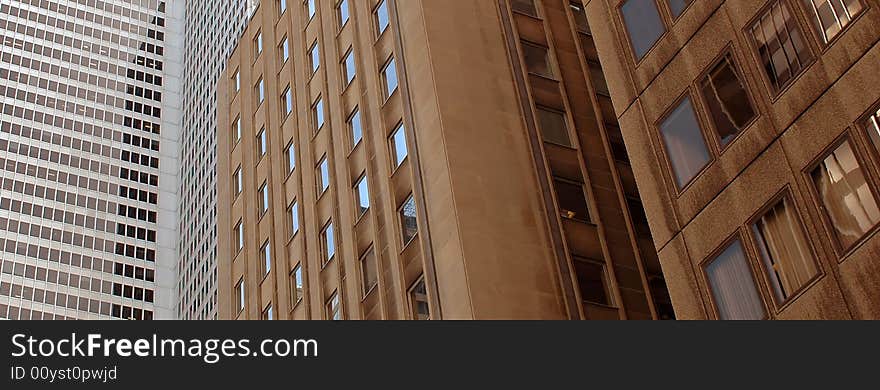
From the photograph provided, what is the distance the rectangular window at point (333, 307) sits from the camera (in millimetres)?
44281

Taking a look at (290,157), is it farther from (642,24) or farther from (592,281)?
(642,24)

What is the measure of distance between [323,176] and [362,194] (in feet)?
14.3

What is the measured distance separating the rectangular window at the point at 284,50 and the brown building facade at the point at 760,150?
2624 centimetres

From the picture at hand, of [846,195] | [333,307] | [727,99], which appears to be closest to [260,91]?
[333,307]

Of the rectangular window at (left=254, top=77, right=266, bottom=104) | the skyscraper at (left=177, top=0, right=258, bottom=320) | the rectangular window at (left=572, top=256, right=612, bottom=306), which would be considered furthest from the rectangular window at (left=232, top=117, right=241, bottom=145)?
the skyscraper at (left=177, top=0, right=258, bottom=320)

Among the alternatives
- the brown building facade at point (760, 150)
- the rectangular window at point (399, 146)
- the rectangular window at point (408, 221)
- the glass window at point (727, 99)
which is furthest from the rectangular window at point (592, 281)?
the glass window at point (727, 99)

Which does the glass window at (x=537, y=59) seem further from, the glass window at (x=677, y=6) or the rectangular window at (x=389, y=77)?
the glass window at (x=677, y=6)

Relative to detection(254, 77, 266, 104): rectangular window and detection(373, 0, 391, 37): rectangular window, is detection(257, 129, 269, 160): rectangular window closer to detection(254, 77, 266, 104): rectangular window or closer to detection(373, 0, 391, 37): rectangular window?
detection(254, 77, 266, 104): rectangular window

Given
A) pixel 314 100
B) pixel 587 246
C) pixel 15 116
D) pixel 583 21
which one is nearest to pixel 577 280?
pixel 587 246

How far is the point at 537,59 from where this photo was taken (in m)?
45.6

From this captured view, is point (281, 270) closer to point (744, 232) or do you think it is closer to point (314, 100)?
point (314, 100)

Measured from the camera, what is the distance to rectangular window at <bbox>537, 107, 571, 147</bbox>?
42.9 metres

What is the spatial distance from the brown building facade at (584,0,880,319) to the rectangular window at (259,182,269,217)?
24.4 meters
